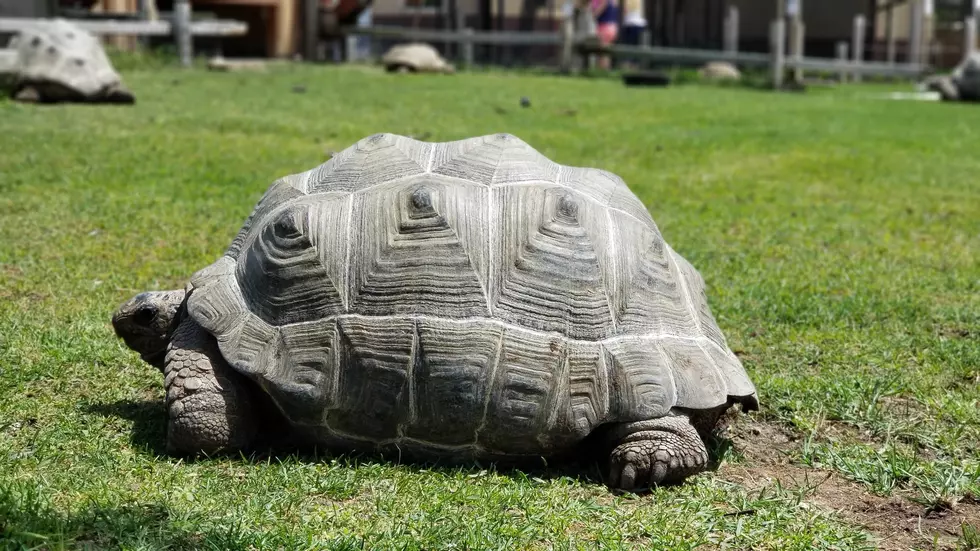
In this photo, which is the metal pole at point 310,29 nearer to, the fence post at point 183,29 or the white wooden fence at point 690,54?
the white wooden fence at point 690,54

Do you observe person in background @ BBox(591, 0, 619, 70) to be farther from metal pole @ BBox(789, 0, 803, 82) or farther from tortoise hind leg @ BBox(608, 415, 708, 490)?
tortoise hind leg @ BBox(608, 415, 708, 490)

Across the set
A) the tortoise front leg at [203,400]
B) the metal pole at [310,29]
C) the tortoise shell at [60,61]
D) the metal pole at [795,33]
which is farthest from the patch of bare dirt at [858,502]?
the metal pole at [310,29]

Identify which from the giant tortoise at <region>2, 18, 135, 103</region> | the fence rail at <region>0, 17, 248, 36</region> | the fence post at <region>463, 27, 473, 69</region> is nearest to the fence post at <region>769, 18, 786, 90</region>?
the fence post at <region>463, 27, 473, 69</region>

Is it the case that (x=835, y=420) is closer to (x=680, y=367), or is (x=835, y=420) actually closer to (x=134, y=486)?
(x=680, y=367)

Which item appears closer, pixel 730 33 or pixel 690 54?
pixel 690 54

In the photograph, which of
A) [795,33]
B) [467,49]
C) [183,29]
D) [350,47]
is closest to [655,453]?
[183,29]

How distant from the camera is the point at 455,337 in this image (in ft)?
10.8

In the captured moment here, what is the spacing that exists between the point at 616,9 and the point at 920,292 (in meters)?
27.0

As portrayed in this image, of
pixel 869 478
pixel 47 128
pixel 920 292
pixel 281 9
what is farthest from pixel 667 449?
pixel 281 9

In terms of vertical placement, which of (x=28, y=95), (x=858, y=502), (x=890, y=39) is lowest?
(x=858, y=502)

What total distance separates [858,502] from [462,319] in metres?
1.31

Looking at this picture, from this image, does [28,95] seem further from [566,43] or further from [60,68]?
[566,43]

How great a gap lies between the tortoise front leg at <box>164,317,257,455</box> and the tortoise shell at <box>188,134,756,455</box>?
104 millimetres

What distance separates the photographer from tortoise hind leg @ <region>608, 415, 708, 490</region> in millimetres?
3299
